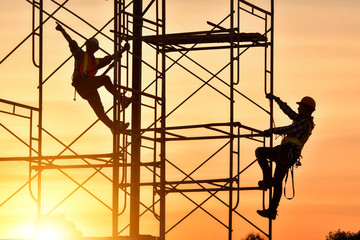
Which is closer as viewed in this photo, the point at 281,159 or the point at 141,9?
the point at 281,159

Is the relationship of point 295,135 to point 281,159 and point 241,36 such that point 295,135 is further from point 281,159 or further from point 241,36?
point 241,36

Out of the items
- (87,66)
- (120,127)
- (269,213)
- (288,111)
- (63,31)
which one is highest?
(63,31)

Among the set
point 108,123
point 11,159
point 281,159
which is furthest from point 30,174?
point 281,159

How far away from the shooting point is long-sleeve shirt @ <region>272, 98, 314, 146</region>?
21734mm

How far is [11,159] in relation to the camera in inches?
852

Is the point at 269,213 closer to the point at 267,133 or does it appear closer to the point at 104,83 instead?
the point at 267,133

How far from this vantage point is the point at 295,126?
2172 cm

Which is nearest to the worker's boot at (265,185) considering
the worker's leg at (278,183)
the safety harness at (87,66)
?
the worker's leg at (278,183)

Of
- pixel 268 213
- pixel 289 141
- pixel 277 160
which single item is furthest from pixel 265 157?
pixel 268 213

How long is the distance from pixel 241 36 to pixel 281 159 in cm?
331

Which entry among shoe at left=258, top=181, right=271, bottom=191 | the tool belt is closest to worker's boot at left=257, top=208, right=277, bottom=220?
shoe at left=258, top=181, right=271, bottom=191

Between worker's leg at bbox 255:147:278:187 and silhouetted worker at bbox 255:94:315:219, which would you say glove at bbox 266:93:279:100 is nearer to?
silhouetted worker at bbox 255:94:315:219

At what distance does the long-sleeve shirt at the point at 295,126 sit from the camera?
21734 mm

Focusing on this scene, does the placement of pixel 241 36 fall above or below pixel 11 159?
above
